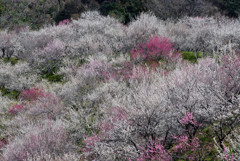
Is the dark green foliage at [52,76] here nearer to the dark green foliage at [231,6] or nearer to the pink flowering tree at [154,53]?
the pink flowering tree at [154,53]

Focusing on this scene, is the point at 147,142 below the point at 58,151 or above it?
above

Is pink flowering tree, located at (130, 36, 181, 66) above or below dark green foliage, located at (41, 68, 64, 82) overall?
above

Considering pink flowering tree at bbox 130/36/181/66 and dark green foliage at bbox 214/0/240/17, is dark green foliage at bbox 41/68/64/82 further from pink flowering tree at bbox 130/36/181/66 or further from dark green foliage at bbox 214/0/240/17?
dark green foliage at bbox 214/0/240/17

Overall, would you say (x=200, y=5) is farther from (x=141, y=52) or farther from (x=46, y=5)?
(x=46, y=5)

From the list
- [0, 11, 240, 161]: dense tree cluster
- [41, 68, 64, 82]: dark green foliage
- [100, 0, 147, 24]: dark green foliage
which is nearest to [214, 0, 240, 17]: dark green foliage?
[0, 11, 240, 161]: dense tree cluster

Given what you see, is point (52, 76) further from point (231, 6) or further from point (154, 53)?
point (231, 6)

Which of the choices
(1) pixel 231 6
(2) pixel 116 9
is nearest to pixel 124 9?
(2) pixel 116 9

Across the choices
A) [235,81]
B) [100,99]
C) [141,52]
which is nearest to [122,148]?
[235,81]

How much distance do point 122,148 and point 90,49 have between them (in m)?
21.3

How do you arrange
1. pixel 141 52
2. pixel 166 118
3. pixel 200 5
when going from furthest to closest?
pixel 200 5
pixel 141 52
pixel 166 118

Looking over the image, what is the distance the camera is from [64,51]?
31234 mm

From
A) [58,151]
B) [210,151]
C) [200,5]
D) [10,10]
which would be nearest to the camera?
[210,151]

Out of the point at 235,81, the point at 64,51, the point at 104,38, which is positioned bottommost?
the point at 64,51

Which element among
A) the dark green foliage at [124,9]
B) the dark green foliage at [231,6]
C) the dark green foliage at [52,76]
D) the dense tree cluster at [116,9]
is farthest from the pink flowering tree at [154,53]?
the dark green foliage at [231,6]
